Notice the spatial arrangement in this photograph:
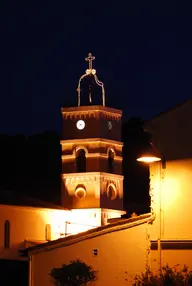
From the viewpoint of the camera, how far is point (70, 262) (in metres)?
35.3

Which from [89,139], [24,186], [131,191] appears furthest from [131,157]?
[89,139]

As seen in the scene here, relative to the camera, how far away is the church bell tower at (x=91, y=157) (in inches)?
3046

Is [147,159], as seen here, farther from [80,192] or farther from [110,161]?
[110,161]

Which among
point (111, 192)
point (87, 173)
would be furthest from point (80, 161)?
point (111, 192)

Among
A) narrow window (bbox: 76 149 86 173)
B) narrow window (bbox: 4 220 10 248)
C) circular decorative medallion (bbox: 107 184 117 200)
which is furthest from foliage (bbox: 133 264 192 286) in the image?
circular decorative medallion (bbox: 107 184 117 200)

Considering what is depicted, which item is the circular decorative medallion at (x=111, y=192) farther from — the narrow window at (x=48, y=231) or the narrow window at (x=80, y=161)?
the narrow window at (x=48, y=231)

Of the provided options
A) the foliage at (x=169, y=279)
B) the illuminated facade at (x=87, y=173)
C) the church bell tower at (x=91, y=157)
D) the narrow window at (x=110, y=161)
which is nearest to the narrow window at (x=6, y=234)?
the illuminated facade at (x=87, y=173)

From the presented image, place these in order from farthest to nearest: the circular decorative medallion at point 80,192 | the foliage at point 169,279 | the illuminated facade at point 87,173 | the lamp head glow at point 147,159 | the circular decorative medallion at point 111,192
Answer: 1. the circular decorative medallion at point 111,192
2. the circular decorative medallion at point 80,192
3. the illuminated facade at point 87,173
4. the lamp head glow at point 147,159
5. the foliage at point 169,279

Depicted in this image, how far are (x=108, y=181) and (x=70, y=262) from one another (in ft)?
142

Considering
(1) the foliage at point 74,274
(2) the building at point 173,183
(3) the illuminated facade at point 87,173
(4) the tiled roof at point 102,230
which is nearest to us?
(2) the building at point 173,183

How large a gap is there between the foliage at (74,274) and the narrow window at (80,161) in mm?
43574

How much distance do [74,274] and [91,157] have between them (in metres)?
43.7

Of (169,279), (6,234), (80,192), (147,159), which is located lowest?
(169,279)

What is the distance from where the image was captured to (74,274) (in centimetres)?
3356
